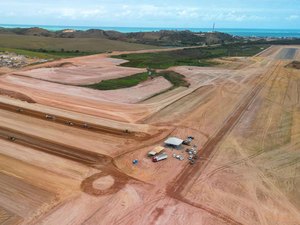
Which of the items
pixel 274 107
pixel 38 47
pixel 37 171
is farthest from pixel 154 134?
pixel 38 47

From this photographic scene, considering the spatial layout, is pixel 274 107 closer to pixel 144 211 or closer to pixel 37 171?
pixel 144 211

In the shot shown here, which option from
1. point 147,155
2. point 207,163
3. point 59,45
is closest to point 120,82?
point 147,155

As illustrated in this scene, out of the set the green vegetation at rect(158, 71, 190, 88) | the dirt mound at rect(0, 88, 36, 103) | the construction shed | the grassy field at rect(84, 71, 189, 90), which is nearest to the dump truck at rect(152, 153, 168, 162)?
the construction shed

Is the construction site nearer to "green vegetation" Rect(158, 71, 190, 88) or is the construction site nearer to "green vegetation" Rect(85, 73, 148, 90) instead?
"green vegetation" Rect(85, 73, 148, 90)

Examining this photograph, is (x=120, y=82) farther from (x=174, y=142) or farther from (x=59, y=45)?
(x=59, y=45)

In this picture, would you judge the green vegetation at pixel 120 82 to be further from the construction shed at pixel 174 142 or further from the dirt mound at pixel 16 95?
the construction shed at pixel 174 142

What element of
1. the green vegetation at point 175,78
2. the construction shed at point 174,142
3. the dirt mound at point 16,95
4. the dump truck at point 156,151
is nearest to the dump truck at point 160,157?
the dump truck at point 156,151
